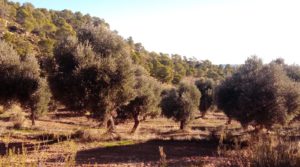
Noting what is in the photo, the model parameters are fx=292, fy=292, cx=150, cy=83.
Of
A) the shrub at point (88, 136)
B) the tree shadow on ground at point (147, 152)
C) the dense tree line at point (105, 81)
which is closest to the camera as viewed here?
the tree shadow on ground at point (147, 152)

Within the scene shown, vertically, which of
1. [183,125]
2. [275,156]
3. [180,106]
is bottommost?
[183,125]

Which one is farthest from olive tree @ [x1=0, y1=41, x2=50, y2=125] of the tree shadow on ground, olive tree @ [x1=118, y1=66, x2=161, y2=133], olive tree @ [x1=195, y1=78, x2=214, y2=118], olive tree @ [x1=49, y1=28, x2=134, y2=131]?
olive tree @ [x1=195, y1=78, x2=214, y2=118]

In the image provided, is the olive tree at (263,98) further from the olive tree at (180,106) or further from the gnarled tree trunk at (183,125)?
the gnarled tree trunk at (183,125)

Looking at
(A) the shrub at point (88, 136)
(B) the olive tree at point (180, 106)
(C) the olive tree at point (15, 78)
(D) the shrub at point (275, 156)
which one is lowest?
(A) the shrub at point (88, 136)

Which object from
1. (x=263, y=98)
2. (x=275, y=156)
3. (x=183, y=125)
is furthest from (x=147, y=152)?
(x=183, y=125)

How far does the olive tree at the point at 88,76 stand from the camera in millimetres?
16703

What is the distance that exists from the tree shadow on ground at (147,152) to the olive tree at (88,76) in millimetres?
3483

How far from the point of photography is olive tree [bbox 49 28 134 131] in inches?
658

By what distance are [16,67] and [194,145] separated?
13.6 metres

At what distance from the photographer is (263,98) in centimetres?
1839

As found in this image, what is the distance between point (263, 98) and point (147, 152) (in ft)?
28.7

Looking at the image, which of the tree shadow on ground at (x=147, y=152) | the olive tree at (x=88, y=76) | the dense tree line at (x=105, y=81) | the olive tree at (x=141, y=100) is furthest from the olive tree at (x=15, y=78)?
the tree shadow on ground at (x=147, y=152)

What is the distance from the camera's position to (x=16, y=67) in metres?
21.0

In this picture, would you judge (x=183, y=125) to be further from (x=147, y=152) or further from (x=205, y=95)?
(x=147, y=152)
